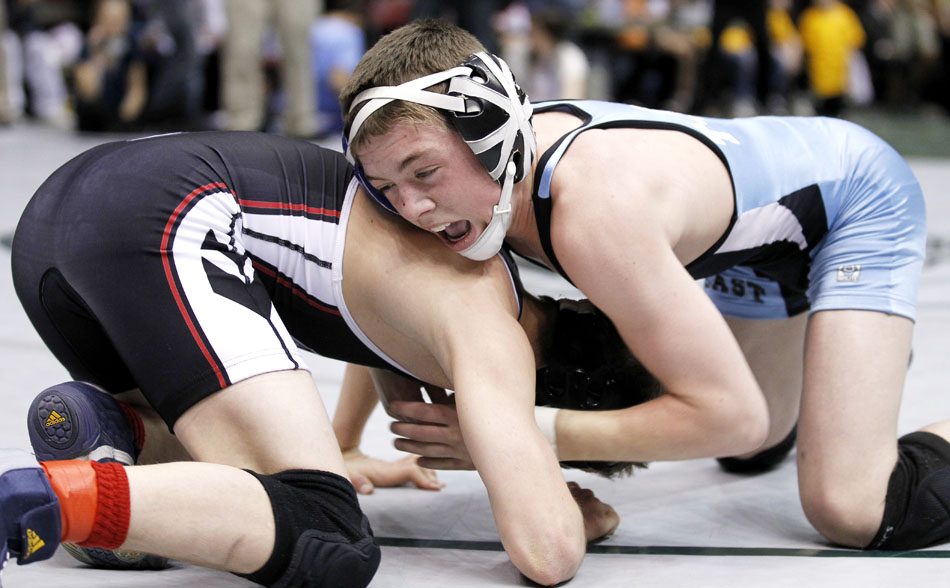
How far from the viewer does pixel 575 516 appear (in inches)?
81.4

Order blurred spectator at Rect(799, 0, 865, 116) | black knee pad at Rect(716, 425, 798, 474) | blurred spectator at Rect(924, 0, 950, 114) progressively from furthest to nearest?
blurred spectator at Rect(924, 0, 950, 114) → blurred spectator at Rect(799, 0, 865, 116) → black knee pad at Rect(716, 425, 798, 474)

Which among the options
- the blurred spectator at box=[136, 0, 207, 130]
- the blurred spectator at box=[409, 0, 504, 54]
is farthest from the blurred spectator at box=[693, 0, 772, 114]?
the blurred spectator at box=[136, 0, 207, 130]

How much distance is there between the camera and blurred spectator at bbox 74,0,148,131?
948 centimetres

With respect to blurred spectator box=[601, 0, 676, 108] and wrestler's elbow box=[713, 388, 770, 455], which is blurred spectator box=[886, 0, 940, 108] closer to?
blurred spectator box=[601, 0, 676, 108]

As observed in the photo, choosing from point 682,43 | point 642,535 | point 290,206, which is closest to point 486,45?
point 682,43

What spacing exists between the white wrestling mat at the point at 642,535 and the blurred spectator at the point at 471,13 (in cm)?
418

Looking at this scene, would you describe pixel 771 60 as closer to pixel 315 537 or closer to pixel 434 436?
pixel 434 436

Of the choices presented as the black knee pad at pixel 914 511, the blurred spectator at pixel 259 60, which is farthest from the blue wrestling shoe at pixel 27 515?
the blurred spectator at pixel 259 60

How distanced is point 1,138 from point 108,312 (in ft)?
26.4

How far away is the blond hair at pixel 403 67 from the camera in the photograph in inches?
85.0

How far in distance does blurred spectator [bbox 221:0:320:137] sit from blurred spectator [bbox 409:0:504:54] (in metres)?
0.84

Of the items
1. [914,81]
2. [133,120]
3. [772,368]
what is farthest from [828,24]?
[772,368]

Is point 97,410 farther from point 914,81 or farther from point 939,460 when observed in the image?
point 914,81

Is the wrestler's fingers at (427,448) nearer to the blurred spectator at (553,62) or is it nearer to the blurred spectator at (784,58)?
the blurred spectator at (553,62)
